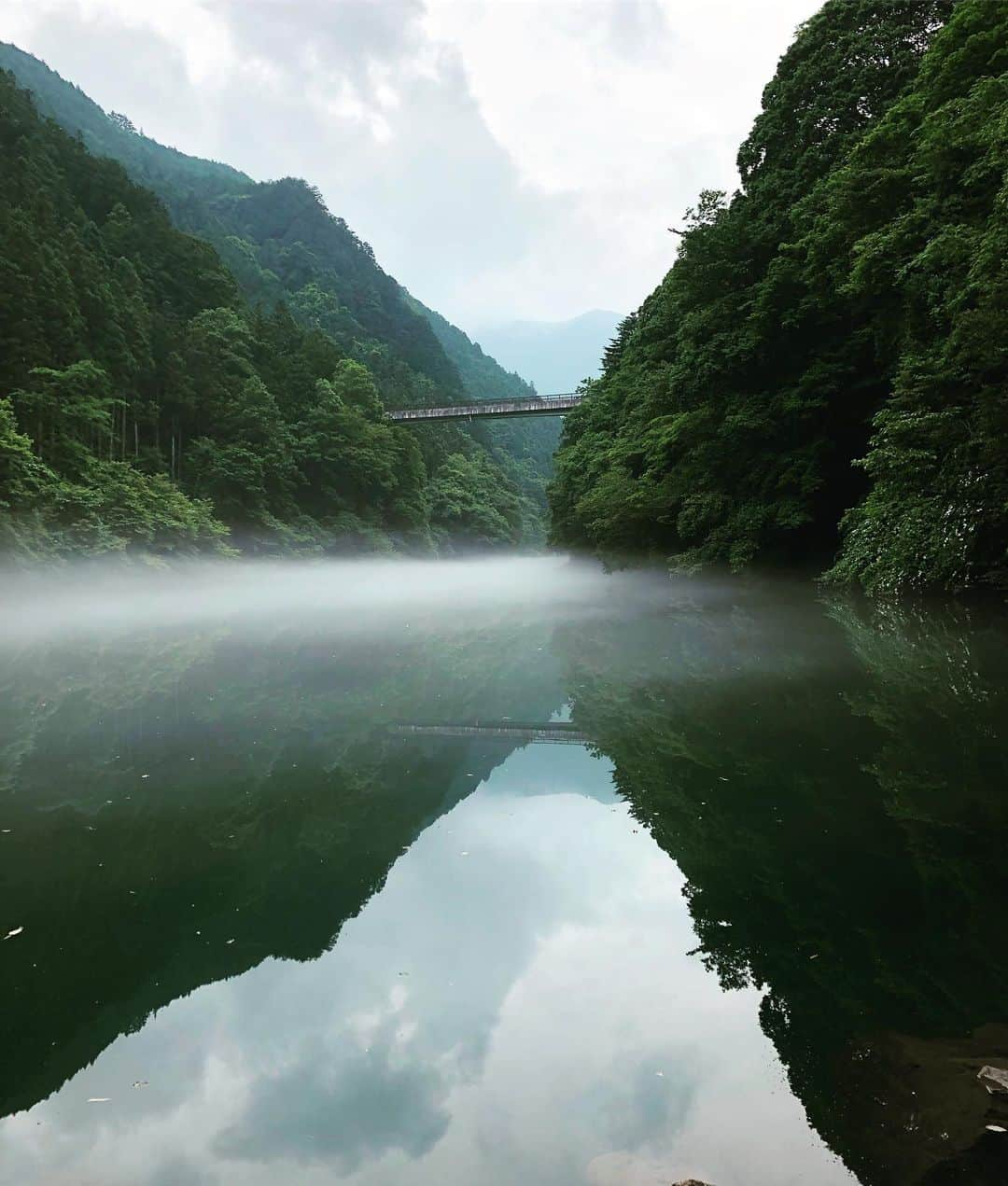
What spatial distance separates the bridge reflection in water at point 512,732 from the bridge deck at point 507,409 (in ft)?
165

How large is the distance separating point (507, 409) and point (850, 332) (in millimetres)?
40525

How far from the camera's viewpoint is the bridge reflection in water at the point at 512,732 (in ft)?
23.8

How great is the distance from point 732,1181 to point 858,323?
20317mm

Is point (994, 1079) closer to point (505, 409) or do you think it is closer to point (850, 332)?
point (850, 332)

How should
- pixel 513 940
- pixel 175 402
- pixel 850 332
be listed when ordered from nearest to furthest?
pixel 513 940 → pixel 850 332 → pixel 175 402

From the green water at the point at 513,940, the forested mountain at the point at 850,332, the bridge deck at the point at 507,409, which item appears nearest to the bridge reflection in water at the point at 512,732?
the green water at the point at 513,940

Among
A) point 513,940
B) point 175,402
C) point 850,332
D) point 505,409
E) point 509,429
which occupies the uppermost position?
point 850,332

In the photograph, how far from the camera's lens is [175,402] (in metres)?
40.9

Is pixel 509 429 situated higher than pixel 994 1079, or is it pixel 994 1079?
pixel 994 1079

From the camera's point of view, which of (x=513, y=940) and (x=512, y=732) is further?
(x=512, y=732)

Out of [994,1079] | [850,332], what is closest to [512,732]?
[994,1079]

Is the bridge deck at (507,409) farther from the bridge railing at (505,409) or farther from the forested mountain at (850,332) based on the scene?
the forested mountain at (850,332)

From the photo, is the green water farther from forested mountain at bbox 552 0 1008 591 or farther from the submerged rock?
forested mountain at bbox 552 0 1008 591

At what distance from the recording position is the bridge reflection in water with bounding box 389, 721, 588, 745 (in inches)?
286
